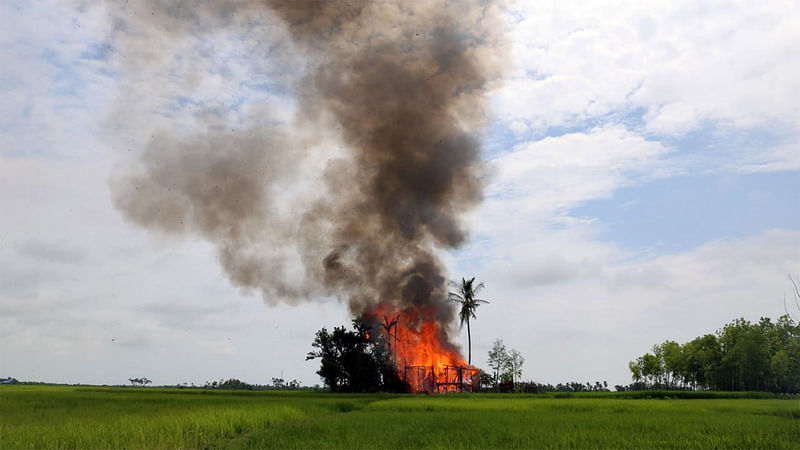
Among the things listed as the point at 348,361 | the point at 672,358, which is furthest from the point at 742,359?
the point at 348,361

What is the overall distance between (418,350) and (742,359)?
50.2 metres

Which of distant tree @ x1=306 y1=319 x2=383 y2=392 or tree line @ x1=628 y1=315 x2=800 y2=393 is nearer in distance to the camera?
distant tree @ x1=306 y1=319 x2=383 y2=392

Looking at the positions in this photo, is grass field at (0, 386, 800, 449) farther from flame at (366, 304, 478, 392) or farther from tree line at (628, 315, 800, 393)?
tree line at (628, 315, 800, 393)

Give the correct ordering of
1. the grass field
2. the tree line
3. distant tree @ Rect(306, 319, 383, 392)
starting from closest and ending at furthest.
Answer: the grass field → distant tree @ Rect(306, 319, 383, 392) → the tree line

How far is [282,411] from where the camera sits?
88.9ft

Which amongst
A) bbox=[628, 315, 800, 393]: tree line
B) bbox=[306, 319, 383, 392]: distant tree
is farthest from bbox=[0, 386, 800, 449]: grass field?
bbox=[628, 315, 800, 393]: tree line

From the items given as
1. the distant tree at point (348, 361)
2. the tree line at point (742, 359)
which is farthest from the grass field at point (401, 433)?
the tree line at point (742, 359)

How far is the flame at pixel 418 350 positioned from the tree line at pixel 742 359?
43.5m

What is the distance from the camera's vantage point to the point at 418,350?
212ft

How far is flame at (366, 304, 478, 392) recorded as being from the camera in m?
62.5

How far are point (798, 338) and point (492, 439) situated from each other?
81.4 m

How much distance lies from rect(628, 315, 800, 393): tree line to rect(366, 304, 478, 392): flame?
143 ft

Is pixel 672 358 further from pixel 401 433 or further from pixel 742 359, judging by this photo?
pixel 401 433

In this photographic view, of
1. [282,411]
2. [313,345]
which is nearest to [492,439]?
[282,411]
